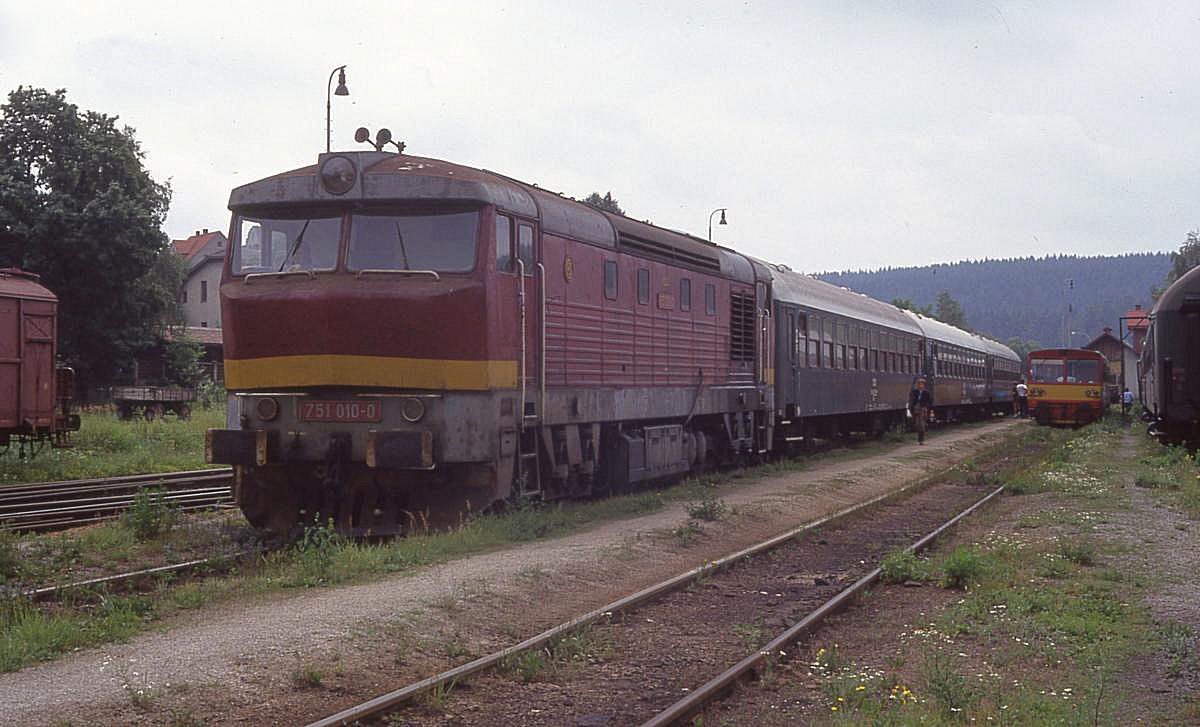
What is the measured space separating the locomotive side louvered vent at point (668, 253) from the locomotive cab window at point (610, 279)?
1.42 ft

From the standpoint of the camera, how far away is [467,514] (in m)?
12.5

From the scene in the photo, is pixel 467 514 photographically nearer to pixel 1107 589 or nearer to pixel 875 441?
pixel 1107 589

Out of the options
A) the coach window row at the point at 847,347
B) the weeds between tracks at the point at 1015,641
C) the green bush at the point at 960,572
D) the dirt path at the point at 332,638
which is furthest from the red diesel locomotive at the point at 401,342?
the coach window row at the point at 847,347

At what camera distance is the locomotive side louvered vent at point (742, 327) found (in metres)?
20.5

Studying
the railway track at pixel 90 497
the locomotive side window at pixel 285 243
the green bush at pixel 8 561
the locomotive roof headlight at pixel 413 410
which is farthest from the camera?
the railway track at pixel 90 497

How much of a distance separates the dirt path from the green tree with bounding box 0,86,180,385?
106ft

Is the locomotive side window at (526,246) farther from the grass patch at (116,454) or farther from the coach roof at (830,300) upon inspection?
the grass patch at (116,454)

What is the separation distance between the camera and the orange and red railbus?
4234cm

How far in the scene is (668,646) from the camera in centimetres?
815

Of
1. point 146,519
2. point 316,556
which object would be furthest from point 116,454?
point 316,556

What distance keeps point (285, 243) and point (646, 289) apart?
225 inches

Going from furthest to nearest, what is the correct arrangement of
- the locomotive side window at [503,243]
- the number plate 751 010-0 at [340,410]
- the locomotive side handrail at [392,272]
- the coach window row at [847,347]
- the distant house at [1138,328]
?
the distant house at [1138,328]
the coach window row at [847,347]
the locomotive side window at [503,243]
the locomotive side handrail at [392,272]
the number plate 751 010-0 at [340,410]

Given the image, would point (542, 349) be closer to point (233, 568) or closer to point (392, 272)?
point (392, 272)

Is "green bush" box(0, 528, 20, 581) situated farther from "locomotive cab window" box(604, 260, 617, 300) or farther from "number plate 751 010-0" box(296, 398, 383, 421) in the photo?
"locomotive cab window" box(604, 260, 617, 300)
